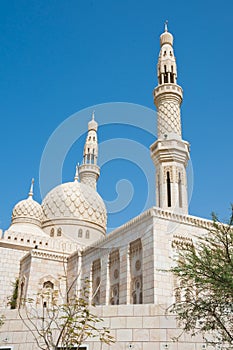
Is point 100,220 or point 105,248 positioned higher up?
point 100,220

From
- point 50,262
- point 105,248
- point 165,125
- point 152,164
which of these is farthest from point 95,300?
point 165,125

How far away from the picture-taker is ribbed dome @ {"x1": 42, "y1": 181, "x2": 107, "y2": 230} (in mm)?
28000

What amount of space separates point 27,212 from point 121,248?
12.1 meters

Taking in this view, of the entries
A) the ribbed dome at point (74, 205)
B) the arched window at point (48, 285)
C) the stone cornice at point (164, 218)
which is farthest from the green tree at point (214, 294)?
the ribbed dome at point (74, 205)

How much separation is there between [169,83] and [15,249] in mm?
12349

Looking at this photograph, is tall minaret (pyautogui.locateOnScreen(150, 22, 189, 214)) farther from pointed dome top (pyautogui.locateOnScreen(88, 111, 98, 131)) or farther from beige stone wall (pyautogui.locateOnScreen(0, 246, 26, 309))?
pointed dome top (pyautogui.locateOnScreen(88, 111, 98, 131))

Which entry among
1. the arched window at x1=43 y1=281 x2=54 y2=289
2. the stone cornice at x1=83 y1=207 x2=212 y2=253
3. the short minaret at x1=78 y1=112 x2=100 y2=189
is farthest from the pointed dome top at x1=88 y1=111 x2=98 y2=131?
the stone cornice at x1=83 y1=207 x2=212 y2=253

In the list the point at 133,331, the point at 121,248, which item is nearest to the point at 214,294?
the point at 133,331

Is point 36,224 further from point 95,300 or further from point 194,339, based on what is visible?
point 194,339

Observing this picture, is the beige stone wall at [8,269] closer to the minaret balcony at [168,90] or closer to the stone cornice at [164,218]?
the stone cornice at [164,218]

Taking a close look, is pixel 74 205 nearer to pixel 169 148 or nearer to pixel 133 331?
pixel 169 148

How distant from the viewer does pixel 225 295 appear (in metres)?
7.21

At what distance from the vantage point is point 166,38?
885 inches

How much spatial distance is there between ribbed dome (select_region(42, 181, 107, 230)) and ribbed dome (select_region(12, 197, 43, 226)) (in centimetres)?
127
